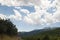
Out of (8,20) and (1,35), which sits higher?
(8,20)

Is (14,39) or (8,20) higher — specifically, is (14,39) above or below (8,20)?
below

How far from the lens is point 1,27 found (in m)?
20.9

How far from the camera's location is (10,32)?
2142 centimetres

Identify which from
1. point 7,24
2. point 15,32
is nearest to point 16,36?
point 15,32

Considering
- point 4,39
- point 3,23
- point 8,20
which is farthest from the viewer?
point 8,20

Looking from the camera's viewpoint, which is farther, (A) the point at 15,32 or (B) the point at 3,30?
(A) the point at 15,32

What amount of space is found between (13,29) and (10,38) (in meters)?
1.50

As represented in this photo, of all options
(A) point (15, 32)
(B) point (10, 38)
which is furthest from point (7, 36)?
(A) point (15, 32)

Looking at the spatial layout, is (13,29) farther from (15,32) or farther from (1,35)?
(1,35)

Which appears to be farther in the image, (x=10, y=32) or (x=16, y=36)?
(x=16, y=36)

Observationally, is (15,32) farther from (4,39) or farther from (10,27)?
(4,39)

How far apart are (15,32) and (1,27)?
230 cm

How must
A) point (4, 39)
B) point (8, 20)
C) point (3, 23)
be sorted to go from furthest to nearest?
point (8, 20) → point (3, 23) → point (4, 39)

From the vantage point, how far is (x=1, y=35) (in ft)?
67.5
